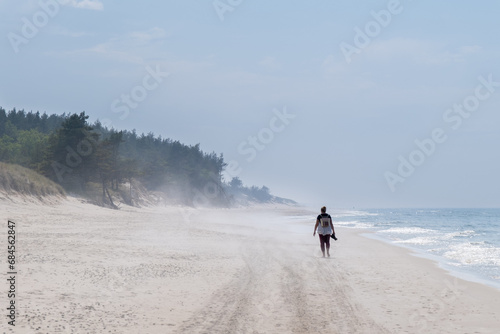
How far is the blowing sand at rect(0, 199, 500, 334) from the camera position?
8.50 metres

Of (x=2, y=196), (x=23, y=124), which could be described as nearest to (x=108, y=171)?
Answer: (x=2, y=196)

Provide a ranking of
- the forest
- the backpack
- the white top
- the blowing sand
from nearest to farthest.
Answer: the blowing sand → the white top → the backpack → the forest

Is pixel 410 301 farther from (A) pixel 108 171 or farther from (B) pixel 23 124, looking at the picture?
(B) pixel 23 124

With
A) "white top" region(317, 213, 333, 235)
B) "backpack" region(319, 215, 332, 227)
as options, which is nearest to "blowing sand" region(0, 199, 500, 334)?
"white top" region(317, 213, 333, 235)

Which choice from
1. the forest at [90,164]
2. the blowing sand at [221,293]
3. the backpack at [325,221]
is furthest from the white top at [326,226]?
the forest at [90,164]

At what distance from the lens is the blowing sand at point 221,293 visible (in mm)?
8500

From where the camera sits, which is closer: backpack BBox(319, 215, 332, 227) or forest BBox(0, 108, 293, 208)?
backpack BBox(319, 215, 332, 227)

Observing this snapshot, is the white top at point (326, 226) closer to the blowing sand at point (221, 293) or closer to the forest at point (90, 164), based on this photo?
the blowing sand at point (221, 293)

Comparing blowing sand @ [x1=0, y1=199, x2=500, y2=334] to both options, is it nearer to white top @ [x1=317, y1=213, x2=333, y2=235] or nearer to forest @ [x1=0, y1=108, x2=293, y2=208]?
white top @ [x1=317, y1=213, x2=333, y2=235]

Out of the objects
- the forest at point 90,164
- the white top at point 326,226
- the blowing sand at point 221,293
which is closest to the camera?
the blowing sand at point 221,293

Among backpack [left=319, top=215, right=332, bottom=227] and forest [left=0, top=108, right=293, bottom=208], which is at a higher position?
forest [left=0, top=108, right=293, bottom=208]

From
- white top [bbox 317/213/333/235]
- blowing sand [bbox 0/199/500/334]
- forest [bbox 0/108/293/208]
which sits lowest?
blowing sand [bbox 0/199/500/334]

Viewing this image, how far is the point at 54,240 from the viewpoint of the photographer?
1741 cm

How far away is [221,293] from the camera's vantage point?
11430 millimetres
